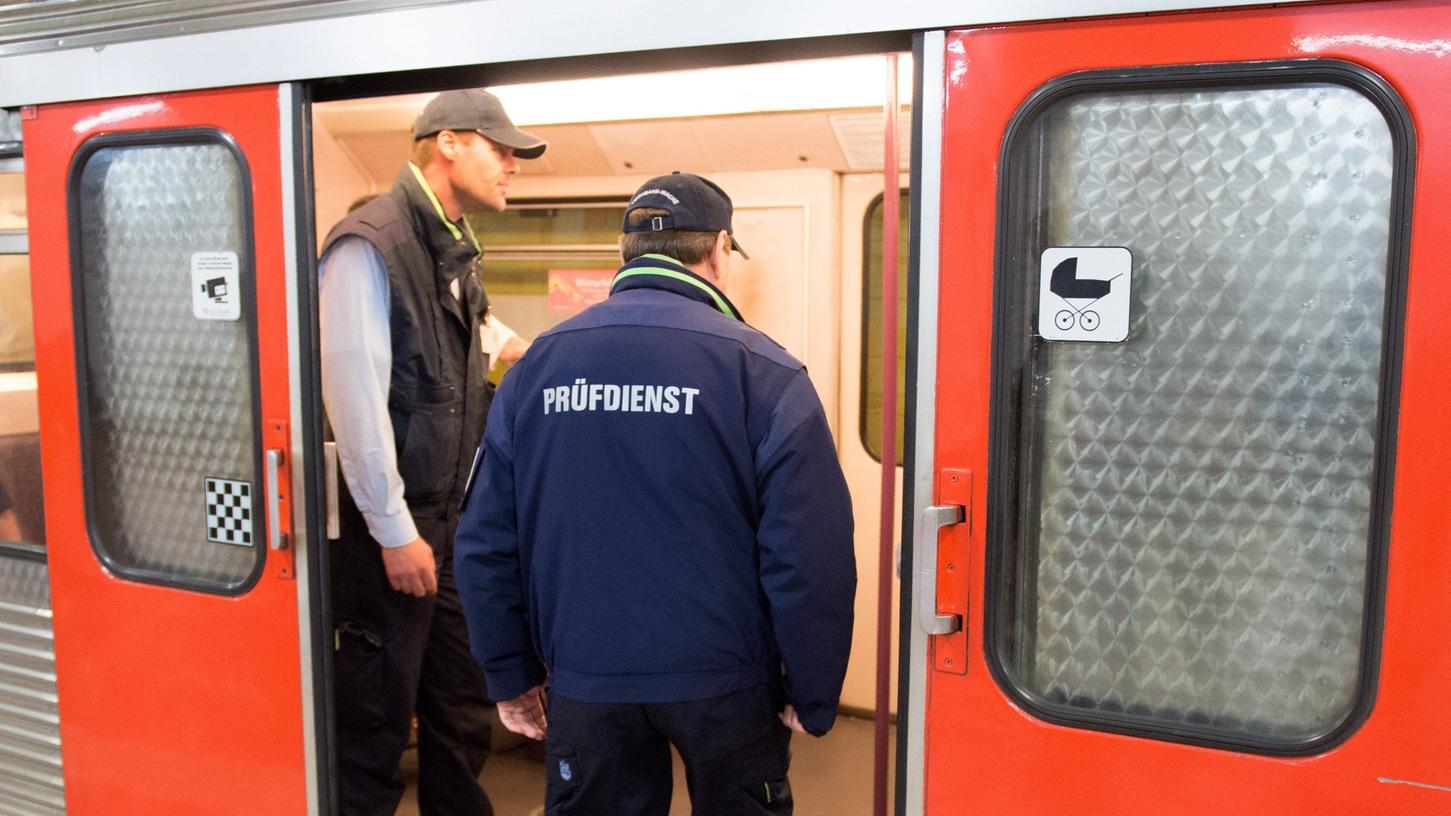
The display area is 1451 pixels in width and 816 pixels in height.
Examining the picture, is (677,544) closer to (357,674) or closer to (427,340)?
(427,340)

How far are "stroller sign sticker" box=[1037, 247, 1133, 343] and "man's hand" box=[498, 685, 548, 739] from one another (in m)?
1.28

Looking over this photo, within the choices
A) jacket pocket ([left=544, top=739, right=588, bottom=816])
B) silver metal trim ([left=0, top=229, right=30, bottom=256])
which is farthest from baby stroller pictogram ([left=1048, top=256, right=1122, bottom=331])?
silver metal trim ([left=0, top=229, right=30, bottom=256])

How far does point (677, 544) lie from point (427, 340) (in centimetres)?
122

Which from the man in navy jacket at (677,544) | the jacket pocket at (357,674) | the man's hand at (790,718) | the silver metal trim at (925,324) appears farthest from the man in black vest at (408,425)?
the silver metal trim at (925,324)

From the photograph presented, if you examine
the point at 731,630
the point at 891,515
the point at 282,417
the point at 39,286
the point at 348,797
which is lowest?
the point at 348,797

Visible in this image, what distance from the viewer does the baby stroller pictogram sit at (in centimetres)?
173

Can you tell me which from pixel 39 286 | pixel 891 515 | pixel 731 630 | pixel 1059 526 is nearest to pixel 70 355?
pixel 39 286

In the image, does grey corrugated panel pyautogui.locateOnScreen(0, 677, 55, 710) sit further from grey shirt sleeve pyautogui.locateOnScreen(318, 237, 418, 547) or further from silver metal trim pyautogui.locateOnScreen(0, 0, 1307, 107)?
silver metal trim pyautogui.locateOnScreen(0, 0, 1307, 107)

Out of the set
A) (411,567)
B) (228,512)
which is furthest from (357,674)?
(228,512)

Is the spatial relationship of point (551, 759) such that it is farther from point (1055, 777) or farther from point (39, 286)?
point (39, 286)

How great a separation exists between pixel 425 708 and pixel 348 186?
2262 mm

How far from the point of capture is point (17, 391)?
9.42ft

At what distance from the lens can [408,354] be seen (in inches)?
113

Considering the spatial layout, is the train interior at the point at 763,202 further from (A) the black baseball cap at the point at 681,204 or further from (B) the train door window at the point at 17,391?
(A) the black baseball cap at the point at 681,204
